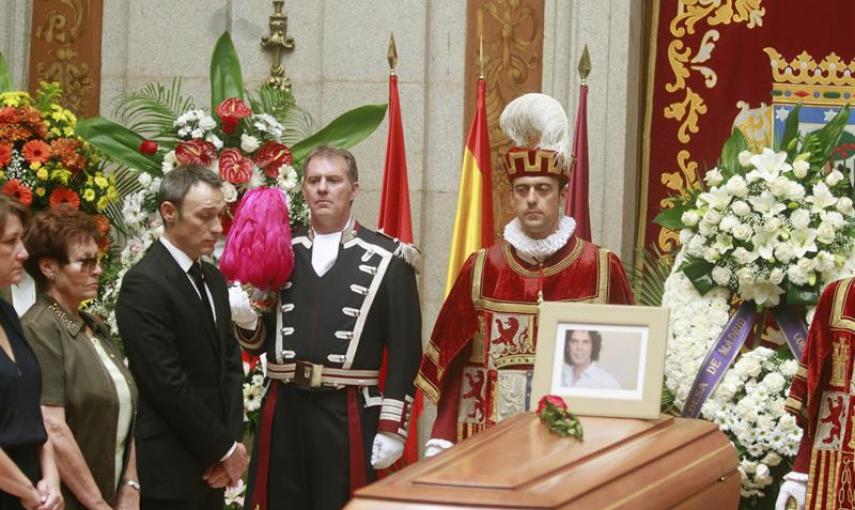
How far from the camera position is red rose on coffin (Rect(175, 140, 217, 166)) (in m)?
6.55

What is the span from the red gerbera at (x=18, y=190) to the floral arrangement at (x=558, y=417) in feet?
10.7

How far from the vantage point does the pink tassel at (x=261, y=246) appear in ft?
18.2

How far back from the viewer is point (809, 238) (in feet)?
18.3

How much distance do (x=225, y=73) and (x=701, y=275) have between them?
235 centimetres

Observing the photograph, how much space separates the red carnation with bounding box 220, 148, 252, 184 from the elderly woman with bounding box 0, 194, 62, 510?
7.09 feet

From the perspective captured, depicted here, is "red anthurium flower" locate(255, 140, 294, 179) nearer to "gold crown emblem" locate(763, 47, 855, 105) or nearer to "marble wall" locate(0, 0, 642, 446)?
"marble wall" locate(0, 0, 642, 446)

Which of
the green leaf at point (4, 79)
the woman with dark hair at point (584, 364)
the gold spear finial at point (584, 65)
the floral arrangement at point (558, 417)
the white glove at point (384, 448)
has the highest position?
the gold spear finial at point (584, 65)

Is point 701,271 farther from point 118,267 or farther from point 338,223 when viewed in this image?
point 118,267

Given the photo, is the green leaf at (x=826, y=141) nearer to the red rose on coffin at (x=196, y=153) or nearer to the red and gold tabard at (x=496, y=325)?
the red and gold tabard at (x=496, y=325)

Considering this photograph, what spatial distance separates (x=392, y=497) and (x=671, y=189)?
4.62 metres

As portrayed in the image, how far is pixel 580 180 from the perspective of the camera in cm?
674

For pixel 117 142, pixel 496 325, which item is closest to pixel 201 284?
pixel 496 325

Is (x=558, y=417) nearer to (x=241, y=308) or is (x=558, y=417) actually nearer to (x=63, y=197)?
(x=241, y=308)

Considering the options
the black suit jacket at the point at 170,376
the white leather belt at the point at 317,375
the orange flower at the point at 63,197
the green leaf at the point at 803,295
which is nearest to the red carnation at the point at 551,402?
the black suit jacket at the point at 170,376
